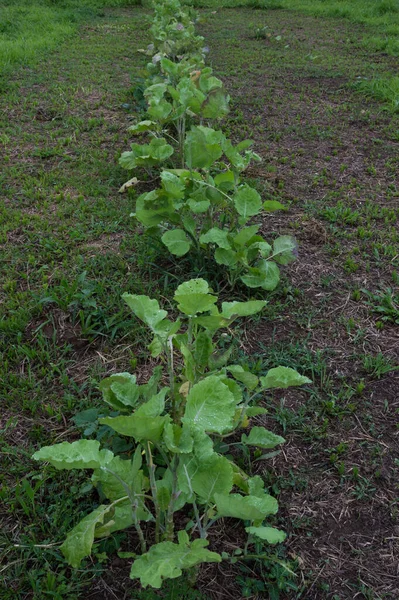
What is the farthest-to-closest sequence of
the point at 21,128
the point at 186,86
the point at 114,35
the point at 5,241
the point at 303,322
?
the point at 114,35 → the point at 21,128 → the point at 186,86 → the point at 5,241 → the point at 303,322

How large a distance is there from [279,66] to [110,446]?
588 cm

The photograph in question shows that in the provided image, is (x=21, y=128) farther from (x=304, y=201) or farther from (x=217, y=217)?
(x=304, y=201)

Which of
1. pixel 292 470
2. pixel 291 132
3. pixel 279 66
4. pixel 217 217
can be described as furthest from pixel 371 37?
pixel 292 470

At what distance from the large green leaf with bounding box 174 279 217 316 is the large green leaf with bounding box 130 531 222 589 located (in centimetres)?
63

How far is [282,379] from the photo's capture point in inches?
63.2

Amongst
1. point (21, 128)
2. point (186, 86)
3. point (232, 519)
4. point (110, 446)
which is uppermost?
point (186, 86)

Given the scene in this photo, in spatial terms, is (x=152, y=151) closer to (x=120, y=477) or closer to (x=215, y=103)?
(x=215, y=103)

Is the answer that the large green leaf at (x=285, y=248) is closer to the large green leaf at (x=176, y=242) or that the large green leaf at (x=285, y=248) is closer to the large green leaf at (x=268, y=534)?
the large green leaf at (x=176, y=242)

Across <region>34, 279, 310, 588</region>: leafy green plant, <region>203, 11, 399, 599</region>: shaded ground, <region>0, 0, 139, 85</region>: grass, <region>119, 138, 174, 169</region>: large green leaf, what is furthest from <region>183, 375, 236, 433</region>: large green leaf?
<region>0, 0, 139, 85</region>: grass

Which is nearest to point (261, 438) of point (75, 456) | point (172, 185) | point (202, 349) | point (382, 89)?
point (202, 349)

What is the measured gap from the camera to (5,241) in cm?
290

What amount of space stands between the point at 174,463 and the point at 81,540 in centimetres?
30

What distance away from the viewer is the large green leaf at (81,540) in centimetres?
129

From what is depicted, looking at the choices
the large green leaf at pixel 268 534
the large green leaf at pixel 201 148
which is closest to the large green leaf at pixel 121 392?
the large green leaf at pixel 268 534
